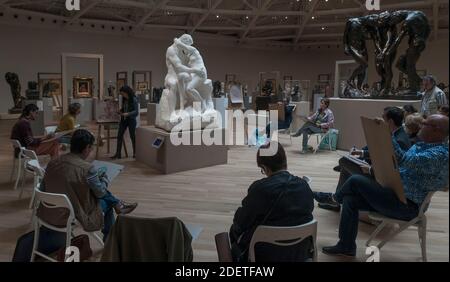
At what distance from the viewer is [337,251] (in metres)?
3.65

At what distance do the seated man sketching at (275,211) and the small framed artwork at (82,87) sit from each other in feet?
48.1

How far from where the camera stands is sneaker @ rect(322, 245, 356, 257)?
3.60 m

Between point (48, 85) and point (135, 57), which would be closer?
point (48, 85)

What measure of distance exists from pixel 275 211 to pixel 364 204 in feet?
4.55

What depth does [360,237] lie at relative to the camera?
4148 millimetres

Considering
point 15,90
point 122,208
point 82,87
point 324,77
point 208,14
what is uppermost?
point 208,14

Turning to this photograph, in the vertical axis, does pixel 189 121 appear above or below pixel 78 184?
above

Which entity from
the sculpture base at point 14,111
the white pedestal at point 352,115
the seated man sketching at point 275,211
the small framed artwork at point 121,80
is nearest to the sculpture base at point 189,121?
the white pedestal at point 352,115

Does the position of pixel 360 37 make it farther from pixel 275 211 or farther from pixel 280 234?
pixel 280 234

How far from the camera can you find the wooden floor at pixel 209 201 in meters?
3.83

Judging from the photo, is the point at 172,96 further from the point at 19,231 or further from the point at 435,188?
the point at 435,188

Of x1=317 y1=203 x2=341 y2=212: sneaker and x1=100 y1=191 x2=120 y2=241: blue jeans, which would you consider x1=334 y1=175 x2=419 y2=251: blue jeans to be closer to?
x1=317 y1=203 x2=341 y2=212: sneaker

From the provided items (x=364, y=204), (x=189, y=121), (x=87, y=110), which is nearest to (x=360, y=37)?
(x=189, y=121)
